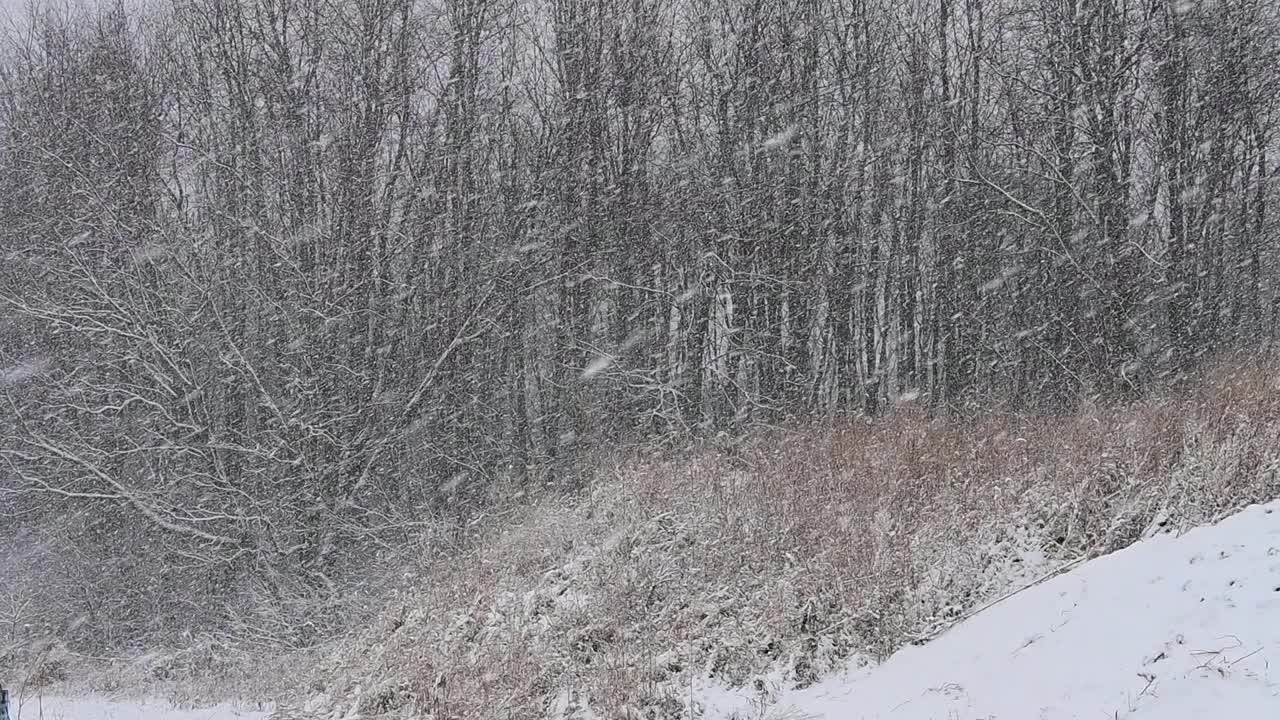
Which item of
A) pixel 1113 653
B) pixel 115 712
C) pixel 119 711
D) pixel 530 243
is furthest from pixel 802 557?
pixel 530 243

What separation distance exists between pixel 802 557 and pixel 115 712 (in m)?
8.82

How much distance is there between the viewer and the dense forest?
1627 cm

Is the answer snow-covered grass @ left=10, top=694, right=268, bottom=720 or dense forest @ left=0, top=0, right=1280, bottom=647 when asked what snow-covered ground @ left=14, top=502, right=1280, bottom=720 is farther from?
dense forest @ left=0, top=0, right=1280, bottom=647

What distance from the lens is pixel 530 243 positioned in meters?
20.0

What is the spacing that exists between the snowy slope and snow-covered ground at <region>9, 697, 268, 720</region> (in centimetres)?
729

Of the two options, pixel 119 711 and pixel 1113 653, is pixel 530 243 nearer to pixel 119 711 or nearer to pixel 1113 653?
pixel 119 711

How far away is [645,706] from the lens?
7.30 metres

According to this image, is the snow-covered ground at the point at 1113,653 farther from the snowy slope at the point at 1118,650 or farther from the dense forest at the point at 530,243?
the dense forest at the point at 530,243

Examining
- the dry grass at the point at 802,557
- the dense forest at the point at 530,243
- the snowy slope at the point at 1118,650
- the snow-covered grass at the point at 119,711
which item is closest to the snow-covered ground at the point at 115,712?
the snow-covered grass at the point at 119,711

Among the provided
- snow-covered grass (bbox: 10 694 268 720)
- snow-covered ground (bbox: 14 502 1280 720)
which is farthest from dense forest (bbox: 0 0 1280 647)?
snow-covered ground (bbox: 14 502 1280 720)

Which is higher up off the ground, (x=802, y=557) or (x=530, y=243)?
(x=530, y=243)

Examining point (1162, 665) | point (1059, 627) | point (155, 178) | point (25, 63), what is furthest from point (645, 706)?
point (25, 63)

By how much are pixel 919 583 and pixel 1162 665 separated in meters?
2.62

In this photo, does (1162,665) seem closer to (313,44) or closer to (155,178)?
(313,44)
